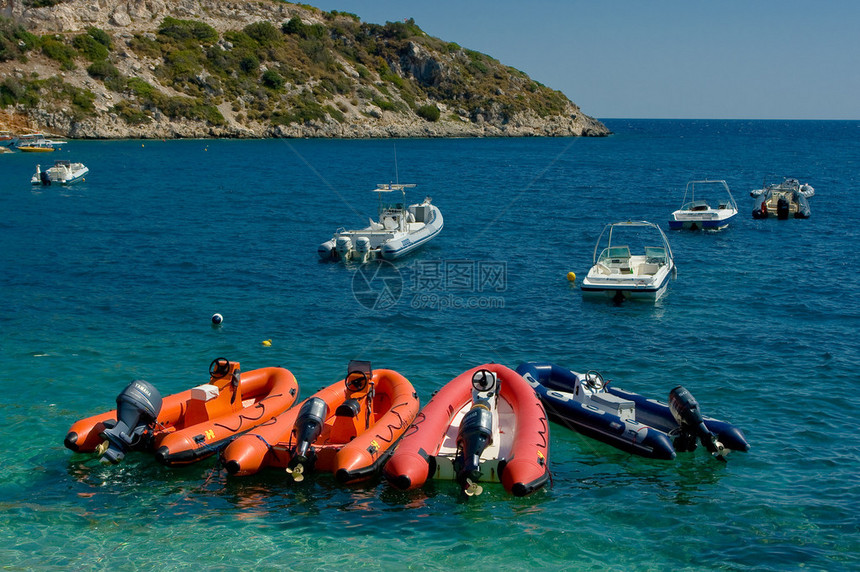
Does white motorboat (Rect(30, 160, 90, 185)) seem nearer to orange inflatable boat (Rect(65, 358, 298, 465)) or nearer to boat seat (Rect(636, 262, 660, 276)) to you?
boat seat (Rect(636, 262, 660, 276))

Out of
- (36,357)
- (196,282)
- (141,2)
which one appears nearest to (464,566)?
(36,357)

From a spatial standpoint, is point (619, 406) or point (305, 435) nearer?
point (305, 435)

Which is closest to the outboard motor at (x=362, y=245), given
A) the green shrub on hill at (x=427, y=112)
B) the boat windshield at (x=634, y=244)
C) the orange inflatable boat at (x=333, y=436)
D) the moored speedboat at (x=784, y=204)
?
the boat windshield at (x=634, y=244)

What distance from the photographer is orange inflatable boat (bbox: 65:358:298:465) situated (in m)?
15.6

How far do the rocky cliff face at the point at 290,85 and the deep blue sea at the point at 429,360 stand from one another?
5824 cm

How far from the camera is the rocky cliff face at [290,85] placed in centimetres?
11064

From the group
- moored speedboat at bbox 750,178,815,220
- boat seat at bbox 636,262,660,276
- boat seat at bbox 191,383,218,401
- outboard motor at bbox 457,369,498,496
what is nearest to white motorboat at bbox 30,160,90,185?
boat seat at bbox 636,262,660,276

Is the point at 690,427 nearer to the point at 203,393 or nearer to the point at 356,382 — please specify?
the point at 356,382

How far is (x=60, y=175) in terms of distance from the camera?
65.2m

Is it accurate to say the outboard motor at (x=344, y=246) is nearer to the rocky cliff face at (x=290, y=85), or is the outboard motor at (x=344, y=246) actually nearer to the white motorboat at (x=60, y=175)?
the white motorboat at (x=60, y=175)

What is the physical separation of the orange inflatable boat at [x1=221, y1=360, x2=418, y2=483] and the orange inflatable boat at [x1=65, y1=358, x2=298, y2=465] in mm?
961

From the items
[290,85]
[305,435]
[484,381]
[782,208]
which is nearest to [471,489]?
[484,381]

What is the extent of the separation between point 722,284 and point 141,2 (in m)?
129

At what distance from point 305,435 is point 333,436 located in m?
1.06
